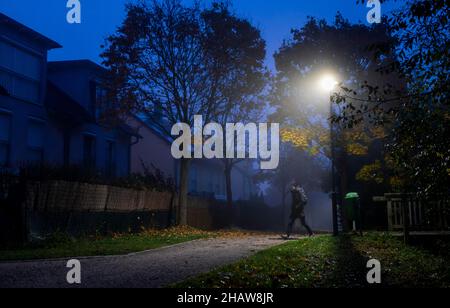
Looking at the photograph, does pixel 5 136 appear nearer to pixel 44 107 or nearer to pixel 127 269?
pixel 44 107

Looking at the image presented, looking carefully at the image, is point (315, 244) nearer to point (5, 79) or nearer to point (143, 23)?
point (143, 23)

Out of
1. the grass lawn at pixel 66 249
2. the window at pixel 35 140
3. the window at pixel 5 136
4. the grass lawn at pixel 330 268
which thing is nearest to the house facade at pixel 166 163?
the window at pixel 35 140

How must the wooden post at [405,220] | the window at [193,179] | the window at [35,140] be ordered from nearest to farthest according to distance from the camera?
the wooden post at [405,220] → the window at [35,140] → the window at [193,179]

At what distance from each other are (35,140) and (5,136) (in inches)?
78.9

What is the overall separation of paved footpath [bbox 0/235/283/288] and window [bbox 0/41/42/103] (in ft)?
40.2

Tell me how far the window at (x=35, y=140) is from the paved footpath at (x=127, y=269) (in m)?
12.1

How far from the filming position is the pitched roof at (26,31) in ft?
64.0

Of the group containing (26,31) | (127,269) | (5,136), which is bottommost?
(127,269)

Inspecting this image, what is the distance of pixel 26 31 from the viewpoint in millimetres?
20750

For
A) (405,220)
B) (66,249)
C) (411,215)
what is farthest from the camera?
(411,215)

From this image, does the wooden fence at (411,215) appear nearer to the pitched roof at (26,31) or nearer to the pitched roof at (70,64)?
the pitched roof at (26,31)

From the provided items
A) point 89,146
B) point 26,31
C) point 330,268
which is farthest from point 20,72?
point 330,268

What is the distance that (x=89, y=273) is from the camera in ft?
27.8
